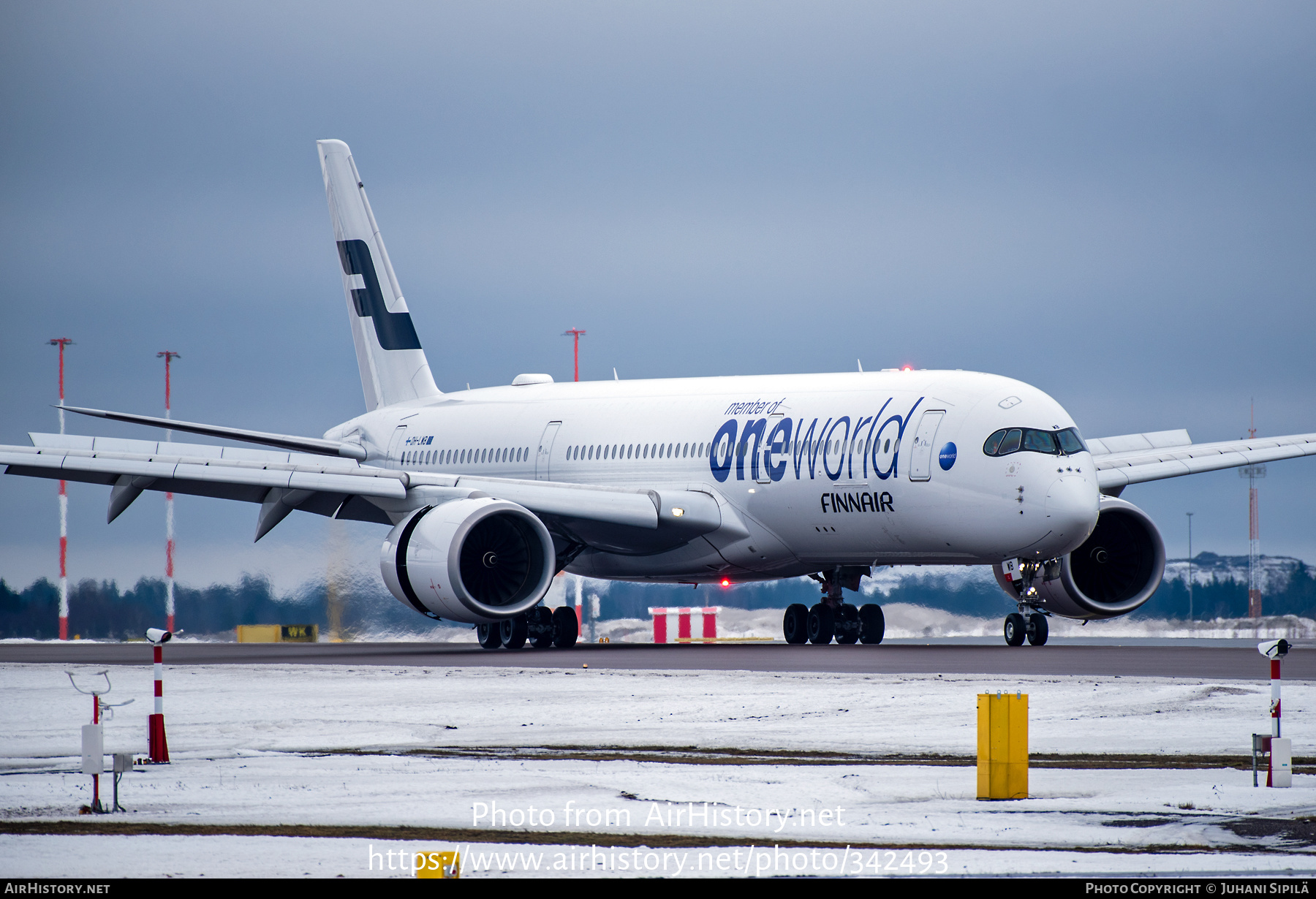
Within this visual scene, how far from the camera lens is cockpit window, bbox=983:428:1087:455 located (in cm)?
2734

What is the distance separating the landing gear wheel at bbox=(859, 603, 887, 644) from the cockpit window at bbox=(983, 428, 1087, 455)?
5.84m

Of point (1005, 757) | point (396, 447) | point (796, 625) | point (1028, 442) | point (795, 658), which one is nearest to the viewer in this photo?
point (1005, 757)

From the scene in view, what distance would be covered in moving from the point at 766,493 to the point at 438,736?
15718 mm

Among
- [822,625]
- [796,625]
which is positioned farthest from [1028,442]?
[796,625]

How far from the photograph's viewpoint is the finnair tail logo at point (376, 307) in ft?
134

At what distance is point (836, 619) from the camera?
32.4 meters

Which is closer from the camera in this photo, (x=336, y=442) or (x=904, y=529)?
(x=904, y=529)

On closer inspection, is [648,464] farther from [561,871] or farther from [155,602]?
[561,871]

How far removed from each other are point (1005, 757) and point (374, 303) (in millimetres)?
31340

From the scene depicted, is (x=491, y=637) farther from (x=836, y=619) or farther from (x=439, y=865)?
(x=439, y=865)

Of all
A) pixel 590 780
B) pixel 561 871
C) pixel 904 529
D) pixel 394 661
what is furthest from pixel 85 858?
pixel 904 529

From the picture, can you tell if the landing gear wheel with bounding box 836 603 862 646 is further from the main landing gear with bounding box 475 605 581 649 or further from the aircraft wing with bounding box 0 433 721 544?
the main landing gear with bounding box 475 605 581 649

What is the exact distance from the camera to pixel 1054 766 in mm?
13008

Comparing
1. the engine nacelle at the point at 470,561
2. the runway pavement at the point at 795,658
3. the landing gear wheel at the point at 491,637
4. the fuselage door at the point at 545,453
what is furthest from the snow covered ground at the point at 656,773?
the fuselage door at the point at 545,453
